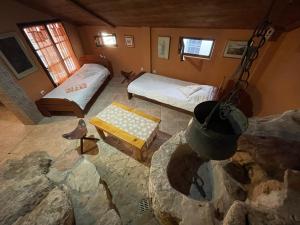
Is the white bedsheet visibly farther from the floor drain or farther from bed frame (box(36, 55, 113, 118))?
the floor drain

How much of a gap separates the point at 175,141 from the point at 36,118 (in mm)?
3738

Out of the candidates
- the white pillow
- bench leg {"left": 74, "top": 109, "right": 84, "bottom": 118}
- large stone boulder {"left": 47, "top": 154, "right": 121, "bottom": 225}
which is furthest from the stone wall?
the white pillow

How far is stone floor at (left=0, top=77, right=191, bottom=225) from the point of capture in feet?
7.98

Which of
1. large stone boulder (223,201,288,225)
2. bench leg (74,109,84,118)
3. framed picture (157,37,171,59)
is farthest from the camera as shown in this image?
framed picture (157,37,171,59)

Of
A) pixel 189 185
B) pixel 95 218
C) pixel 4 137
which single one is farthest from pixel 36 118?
pixel 189 185

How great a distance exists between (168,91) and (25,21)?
13.1 feet

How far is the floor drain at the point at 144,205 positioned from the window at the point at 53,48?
4.24 meters

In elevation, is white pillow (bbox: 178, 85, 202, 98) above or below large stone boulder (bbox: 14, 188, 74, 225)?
above

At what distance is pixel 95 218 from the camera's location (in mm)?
1975

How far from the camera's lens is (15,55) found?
3428 millimetres

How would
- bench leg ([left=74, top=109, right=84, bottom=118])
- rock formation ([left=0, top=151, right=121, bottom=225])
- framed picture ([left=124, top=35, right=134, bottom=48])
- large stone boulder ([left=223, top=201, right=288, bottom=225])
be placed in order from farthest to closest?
1. framed picture ([left=124, top=35, right=134, bottom=48])
2. bench leg ([left=74, top=109, right=84, bottom=118])
3. rock formation ([left=0, top=151, right=121, bottom=225])
4. large stone boulder ([left=223, top=201, right=288, bottom=225])

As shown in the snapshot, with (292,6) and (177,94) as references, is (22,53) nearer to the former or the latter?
(177,94)

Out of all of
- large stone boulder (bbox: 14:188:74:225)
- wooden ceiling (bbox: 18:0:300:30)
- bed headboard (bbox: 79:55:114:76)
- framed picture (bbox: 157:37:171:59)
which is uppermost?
wooden ceiling (bbox: 18:0:300:30)

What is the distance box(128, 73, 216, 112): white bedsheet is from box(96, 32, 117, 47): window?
5.39 ft
